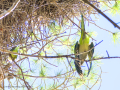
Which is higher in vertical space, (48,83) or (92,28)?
(92,28)

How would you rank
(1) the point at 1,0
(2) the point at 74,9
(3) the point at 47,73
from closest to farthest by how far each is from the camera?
(1) the point at 1,0 → (2) the point at 74,9 → (3) the point at 47,73

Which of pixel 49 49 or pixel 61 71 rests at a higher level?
pixel 49 49

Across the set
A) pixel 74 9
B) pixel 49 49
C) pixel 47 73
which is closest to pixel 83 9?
pixel 74 9

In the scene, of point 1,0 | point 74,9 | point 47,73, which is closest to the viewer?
point 1,0

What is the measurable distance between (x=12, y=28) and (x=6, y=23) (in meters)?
0.04

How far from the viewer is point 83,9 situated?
2.41 ft

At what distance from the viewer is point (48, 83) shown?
813mm

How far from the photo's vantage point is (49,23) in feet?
2.56

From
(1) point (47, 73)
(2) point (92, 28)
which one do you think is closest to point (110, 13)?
(2) point (92, 28)

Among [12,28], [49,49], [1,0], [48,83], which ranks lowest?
[48,83]

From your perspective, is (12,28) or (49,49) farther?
(49,49)

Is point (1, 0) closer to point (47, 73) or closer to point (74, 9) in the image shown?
point (74, 9)

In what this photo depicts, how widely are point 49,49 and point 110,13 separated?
419 mm

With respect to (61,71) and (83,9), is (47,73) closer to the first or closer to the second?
(61,71)
